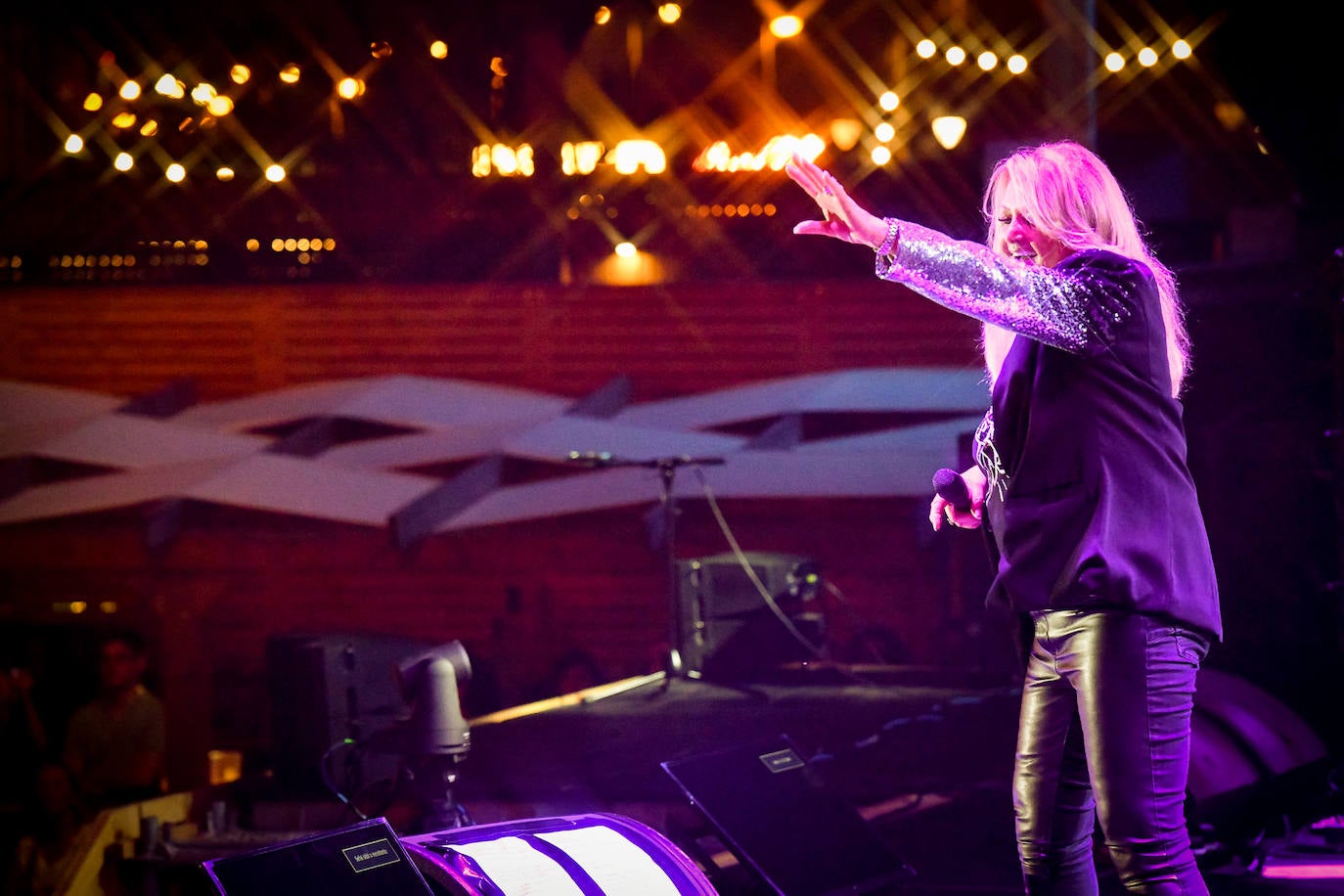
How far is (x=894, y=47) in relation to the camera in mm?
8234

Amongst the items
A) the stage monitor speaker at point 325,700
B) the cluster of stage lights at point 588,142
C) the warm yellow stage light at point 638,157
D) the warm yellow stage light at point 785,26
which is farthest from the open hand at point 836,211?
the warm yellow stage light at point 785,26

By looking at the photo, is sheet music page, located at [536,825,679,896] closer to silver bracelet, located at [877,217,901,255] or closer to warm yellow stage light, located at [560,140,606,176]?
silver bracelet, located at [877,217,901,255]

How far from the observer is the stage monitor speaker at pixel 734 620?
547 cm

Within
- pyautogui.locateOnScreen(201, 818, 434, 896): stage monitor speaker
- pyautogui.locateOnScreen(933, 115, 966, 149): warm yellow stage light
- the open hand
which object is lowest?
pyautogui.locateOnScreen(201, 818, 434, 896): stage monitor speaker

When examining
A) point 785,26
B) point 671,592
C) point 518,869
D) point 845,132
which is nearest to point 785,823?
point 518,869

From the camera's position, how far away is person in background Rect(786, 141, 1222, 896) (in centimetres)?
169

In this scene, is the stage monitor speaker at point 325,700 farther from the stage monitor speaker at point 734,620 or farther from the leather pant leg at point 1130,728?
the leather pant leg at point 1130,728

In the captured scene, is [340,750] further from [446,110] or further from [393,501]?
[446,110]

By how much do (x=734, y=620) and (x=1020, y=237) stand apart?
3740mm

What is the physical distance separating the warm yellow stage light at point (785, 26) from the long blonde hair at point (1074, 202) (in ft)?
22.2

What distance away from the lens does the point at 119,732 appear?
5.78m

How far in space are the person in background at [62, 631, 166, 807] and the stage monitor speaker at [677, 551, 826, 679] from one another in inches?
95.7

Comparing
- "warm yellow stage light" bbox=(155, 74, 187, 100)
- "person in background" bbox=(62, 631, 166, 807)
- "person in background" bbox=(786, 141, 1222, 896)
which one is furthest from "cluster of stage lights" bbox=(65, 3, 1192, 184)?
"person in background" bbox=(786, 141, 1222, 896)

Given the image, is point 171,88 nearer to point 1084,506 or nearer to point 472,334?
point 472,334
